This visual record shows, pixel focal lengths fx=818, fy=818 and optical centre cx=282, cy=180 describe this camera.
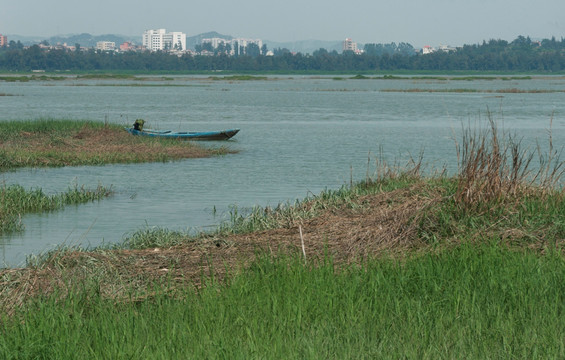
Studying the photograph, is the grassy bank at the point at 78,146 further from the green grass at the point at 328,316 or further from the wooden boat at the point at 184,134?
the green grass at the point at 328,316

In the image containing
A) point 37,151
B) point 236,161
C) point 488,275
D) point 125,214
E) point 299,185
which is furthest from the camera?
point 236,161

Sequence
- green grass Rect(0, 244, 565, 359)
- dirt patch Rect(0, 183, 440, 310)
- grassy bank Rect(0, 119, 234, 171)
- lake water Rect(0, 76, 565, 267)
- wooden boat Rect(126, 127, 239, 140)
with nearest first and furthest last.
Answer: green grass Rect(0, 244, 565, 359) → dirt patch Rect(0, 183, 440, 310) → lake water Rect(0, 76, 565, 267) → grassy bank Rect(0, 119, 234, 171) → wooden boat Rect(126, 127, 239, 140)

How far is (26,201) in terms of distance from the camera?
19688mm

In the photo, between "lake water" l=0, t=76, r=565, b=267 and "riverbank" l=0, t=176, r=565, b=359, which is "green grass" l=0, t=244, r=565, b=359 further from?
"lake water" l=0, t=76, r=565, b=267

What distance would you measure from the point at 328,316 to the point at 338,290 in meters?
0.86

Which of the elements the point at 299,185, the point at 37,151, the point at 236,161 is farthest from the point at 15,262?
the point at 236,161

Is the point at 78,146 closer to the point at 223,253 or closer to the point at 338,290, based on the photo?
the point at 223,253

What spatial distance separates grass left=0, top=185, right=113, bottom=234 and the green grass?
8.67 meters

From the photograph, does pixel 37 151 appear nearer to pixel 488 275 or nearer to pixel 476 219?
pixel 476 219

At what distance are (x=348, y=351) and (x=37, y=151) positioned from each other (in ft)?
83.4

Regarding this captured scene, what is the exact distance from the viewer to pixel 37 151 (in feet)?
100

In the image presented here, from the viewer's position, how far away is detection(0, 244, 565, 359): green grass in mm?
7312

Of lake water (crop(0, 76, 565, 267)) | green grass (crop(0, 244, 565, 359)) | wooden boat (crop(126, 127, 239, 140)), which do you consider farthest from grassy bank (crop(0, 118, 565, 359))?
wooden boat (crop(126, 127, 239, 140))

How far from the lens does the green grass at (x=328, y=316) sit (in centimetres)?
731
